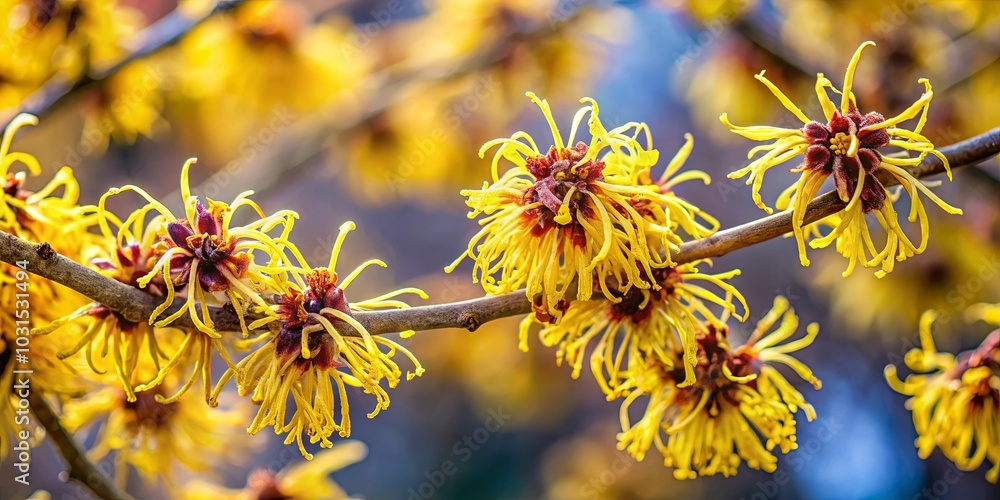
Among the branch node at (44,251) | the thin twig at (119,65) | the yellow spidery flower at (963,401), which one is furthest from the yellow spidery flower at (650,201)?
the thin twig at (119,65)

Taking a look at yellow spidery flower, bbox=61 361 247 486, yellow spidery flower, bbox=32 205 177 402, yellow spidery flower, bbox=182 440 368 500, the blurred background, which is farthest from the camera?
the blurred background

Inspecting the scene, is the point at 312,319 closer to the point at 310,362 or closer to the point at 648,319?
the point at 310,362

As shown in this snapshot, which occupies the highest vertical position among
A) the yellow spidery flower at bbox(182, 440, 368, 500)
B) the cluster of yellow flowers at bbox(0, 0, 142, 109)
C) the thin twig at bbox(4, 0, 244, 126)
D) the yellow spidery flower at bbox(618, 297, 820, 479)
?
the cluster of yellow flowers at bbox(0, 0, 142, 109)

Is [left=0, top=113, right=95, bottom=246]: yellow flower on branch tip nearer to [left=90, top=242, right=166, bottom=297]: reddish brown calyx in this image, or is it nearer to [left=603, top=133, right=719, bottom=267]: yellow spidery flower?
[left=90, top=242, right=166, bottom=297]: reddish brown calyx

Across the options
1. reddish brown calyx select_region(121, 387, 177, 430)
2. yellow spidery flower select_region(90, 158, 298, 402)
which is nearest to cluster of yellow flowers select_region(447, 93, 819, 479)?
yellow spidery flower select_region(90, 158, 298, 402)

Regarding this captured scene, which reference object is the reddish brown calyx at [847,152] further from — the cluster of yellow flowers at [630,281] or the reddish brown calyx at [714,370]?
the reddish brown calyx at [714,370]

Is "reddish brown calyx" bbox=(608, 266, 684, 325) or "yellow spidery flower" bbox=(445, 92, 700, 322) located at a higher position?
"yellow spidery flower" bbox=(445, 92, 700, 322)
